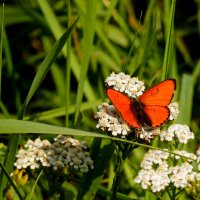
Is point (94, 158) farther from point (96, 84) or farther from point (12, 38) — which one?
point (12, 38)

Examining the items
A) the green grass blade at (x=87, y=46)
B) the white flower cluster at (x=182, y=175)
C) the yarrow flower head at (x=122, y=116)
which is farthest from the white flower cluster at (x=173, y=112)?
the green grass blade at (x=87, y=46)

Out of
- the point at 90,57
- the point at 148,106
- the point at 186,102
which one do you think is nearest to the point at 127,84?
the point at 148,106

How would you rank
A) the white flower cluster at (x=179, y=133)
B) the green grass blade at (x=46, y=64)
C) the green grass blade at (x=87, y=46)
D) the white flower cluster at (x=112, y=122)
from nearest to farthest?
the green grass blade at (x=46, y=64), the white flower cluster at (x=112, y=122), the white flower cluster at (x=179, y=133), the green grass blade at (x=87, y=46)

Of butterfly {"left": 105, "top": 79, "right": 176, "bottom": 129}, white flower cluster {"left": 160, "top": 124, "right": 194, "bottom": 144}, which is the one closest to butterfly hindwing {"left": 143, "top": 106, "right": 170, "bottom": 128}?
butterfly {"left": 105, "top": 79, "right": 176, "bottom": 129}

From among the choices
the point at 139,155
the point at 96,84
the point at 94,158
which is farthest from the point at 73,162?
the point at 96,84

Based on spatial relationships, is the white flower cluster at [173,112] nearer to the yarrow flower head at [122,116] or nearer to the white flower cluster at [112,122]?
the yarrow flower head at [122,116]

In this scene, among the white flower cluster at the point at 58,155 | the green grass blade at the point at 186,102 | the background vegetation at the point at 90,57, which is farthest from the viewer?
the background vegetation at the point at 90,57

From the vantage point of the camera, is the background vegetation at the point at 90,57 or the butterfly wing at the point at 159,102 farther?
the background vegetation at the point at 90,57
